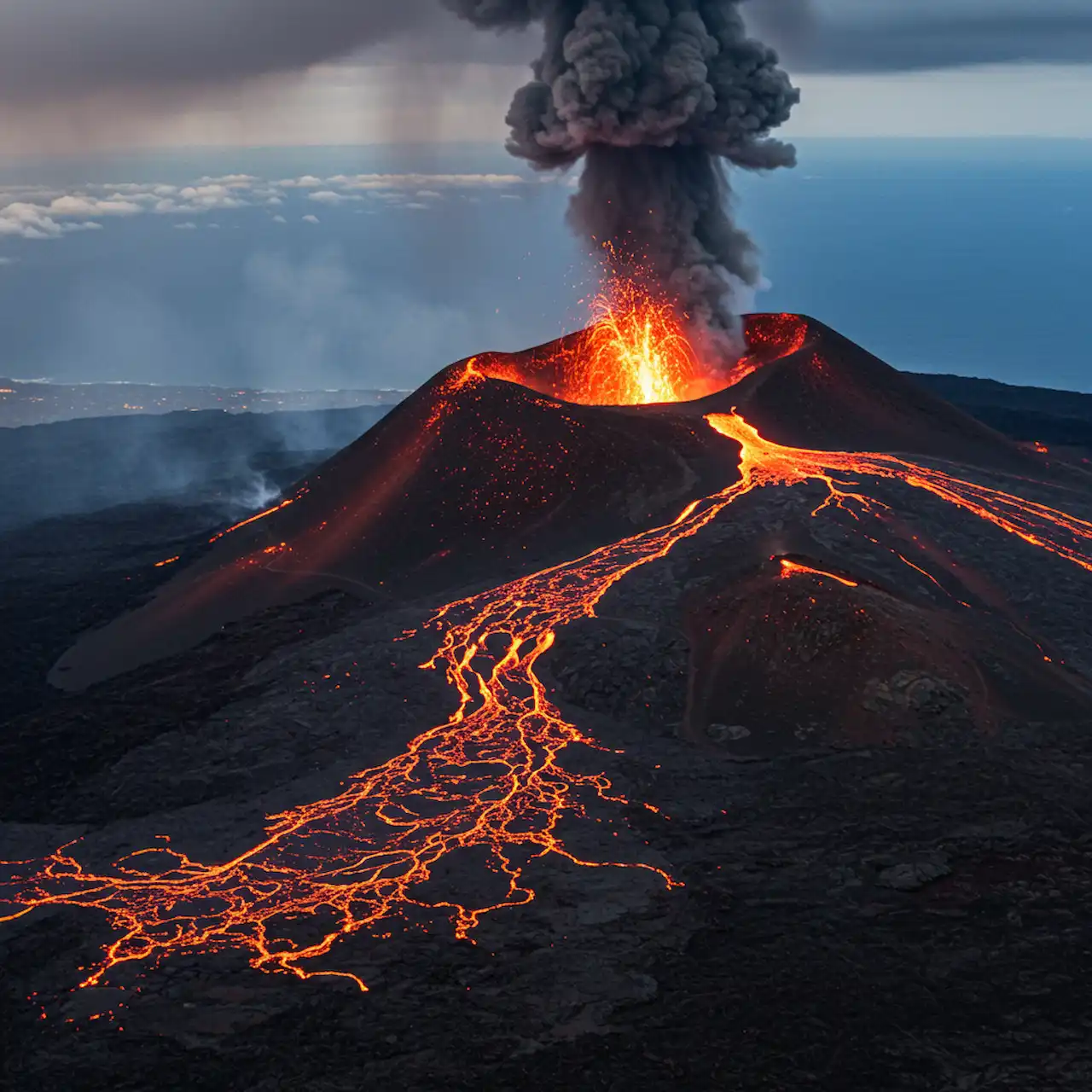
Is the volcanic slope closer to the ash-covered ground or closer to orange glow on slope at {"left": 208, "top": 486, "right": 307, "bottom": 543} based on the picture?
orange glow on slope at {"left": 208, "top": 486, "right": 307, "bottom": 543}

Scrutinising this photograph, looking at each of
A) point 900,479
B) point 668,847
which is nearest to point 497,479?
point 900,479

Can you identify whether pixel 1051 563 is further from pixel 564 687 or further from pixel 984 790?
pixel 564 687

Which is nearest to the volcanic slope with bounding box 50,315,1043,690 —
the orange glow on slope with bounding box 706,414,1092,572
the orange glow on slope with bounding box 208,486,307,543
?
the orange glow on slope with bounding box 208,486,307,543

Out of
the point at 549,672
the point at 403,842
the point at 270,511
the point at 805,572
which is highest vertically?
the point at 270,511

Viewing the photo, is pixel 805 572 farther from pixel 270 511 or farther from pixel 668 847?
pixel 270 511

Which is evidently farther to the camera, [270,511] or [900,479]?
[270,511]

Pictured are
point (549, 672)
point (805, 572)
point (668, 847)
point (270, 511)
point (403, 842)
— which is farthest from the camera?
point (270, 511)

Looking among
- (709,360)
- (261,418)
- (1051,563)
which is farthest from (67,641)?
(261,418)
